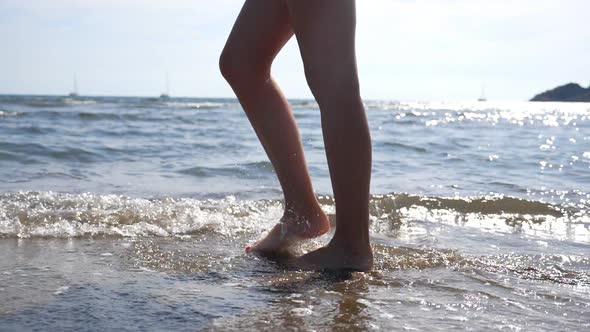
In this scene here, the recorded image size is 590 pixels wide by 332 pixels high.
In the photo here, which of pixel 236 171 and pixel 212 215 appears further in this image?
pixel 236 171

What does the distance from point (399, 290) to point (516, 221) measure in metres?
1.76

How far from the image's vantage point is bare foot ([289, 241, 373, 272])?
1.93 meters

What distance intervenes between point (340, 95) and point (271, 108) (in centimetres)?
38

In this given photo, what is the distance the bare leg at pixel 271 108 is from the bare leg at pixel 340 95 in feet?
0.79

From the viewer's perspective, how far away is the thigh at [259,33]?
2.11 m

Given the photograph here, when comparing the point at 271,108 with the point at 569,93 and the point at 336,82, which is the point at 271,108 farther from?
the point at 569,93

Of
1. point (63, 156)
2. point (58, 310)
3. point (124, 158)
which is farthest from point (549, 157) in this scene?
point (58, 310)

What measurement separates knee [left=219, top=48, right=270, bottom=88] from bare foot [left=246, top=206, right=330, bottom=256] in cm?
47

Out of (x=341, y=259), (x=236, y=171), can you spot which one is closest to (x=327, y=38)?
(x=341, y=259)

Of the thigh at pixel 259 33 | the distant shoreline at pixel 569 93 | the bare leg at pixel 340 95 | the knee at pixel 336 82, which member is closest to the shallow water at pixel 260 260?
the bare leg at pixel 340 95

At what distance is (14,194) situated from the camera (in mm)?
3406

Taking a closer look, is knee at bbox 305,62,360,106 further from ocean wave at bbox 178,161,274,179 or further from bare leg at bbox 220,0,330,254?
ocean wave at bbox 178,161,274,179

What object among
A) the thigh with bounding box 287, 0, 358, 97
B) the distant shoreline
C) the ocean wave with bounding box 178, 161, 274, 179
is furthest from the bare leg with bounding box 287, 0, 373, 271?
the distant shoreline

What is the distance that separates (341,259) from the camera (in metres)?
1.94
